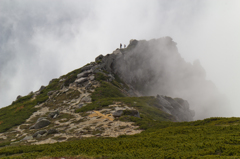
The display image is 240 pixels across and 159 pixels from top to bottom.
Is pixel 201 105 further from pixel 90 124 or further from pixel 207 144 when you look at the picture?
→ pixel 207 144

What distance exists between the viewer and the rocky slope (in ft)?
107

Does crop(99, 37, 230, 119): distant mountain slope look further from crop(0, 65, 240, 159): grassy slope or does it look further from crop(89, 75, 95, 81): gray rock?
crop(0, 65, 240, 159): grassy slope

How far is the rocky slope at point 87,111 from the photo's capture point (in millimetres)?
32531

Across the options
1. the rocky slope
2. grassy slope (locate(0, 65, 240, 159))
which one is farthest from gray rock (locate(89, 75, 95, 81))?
grassy slope (locate(0, 65, 240, 159))

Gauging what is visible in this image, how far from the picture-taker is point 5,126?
46094 millimetres

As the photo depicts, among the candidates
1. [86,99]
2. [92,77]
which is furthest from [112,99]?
[92,77]

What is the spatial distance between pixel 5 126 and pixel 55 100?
70.4 feet

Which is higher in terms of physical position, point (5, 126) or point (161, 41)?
point (161, 41)

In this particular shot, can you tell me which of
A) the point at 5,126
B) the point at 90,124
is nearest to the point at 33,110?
the point at 5,126

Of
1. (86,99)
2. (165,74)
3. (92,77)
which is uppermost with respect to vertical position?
(165,74)

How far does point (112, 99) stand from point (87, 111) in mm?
12976

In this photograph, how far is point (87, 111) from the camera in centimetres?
4841

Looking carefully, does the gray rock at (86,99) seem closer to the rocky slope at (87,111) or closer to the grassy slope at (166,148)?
the rocky slope at (87,111)

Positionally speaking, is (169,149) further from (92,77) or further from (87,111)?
(92,77)
